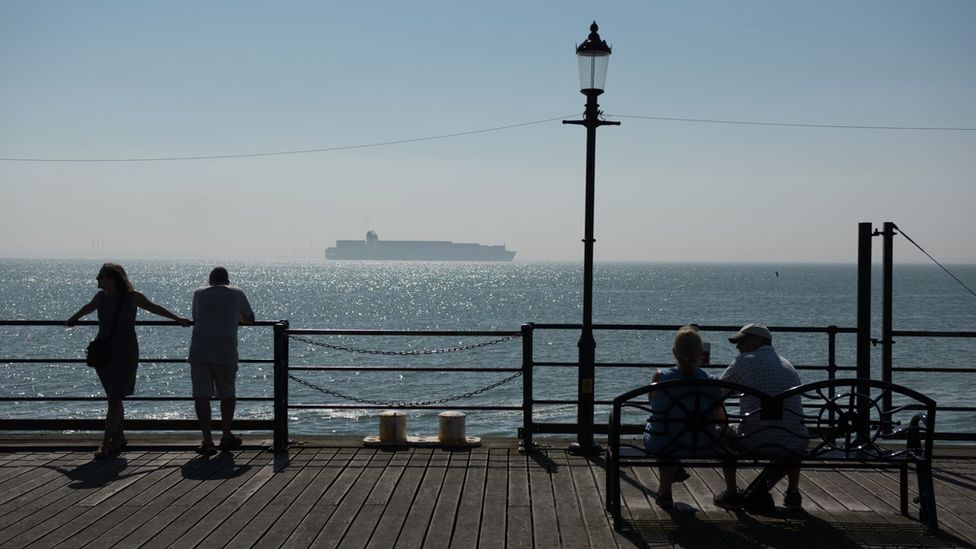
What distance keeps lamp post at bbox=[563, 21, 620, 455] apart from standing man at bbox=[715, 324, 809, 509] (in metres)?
1.97

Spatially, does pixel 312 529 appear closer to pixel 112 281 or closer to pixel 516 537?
pixel 516 537

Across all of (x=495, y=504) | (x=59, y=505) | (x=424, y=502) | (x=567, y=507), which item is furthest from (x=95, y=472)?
(x=567, y=507)

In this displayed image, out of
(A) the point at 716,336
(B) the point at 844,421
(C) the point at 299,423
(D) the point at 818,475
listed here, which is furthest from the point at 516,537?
(A) the point at 716,336

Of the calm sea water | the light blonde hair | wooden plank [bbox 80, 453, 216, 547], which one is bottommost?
the calm sea water

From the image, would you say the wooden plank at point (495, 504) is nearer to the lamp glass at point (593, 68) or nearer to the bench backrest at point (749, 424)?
the bench backrest at point (749, 424)

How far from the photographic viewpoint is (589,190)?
8523 millimetres

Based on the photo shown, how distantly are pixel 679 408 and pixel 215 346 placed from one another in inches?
158

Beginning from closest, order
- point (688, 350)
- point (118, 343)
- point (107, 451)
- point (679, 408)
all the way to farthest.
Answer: point (679, 408) → point (688, 350) → point (107, 451) → point (118, 343)

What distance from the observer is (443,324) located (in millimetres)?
67500

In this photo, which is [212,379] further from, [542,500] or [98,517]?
[542,500]

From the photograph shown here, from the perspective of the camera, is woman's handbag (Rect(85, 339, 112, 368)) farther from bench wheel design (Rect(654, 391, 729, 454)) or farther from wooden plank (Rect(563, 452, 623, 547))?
bench wheel design (Rect(654, 391, 729, 454))

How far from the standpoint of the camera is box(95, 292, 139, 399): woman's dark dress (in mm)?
8289

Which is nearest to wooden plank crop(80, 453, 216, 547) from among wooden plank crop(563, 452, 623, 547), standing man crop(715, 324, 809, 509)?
wooden plank crop(563, 452, 623, 547)

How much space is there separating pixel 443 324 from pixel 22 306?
3978 cm
